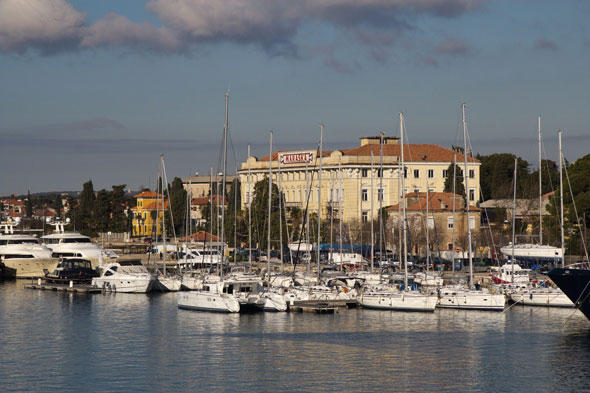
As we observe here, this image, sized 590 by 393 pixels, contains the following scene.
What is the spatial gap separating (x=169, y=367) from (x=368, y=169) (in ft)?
292

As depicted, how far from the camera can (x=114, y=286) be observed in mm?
72812

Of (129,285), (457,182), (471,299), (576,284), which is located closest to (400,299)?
(471,299)

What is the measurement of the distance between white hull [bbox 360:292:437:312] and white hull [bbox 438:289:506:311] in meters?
1.81

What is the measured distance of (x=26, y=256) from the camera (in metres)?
92.3

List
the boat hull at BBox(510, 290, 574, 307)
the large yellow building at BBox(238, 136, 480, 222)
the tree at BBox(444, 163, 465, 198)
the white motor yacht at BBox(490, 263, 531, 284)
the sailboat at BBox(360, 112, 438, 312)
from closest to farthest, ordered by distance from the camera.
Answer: the sailboat at BBox(360, 112, 438, 312), the boat hull at BBox(510, 290, 574, 307), the white motor yacht at BBox(490, 263, 531, 284), the tree at BBox(444, 163, 465, 198), the large yellow building at BBox(238, 136, 480, 222)

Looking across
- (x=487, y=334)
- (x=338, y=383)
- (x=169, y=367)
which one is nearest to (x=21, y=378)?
(x=169, y=367)

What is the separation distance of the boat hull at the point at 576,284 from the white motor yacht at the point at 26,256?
164ft

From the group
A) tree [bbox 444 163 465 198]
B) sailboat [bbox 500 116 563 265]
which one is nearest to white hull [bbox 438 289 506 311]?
sailboat [bbox 500 116 563 265]

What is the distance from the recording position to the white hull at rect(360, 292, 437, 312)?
58.5 metres

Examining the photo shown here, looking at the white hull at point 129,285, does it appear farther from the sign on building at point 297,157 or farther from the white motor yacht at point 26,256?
the sign on building at point 297,157

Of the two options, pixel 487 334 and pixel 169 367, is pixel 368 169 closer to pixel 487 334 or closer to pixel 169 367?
pixel 487 334

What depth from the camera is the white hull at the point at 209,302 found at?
5797 cm

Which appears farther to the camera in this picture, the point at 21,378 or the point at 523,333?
the point at 523,333

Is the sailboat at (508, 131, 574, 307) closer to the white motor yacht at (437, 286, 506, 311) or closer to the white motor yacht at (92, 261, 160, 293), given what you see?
the white motor yacht at (437, 286, 506, 311)
